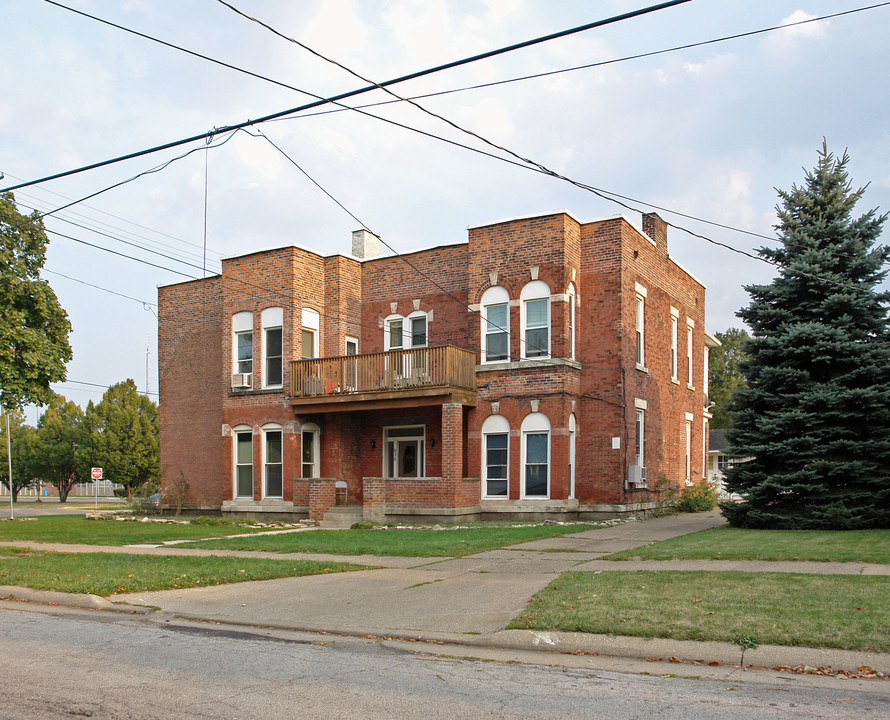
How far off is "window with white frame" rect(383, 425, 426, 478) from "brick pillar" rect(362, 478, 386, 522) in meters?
2.38

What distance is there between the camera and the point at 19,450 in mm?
62625

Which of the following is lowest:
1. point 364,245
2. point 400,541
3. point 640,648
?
point 400,541

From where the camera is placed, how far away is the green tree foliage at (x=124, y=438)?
163 feet

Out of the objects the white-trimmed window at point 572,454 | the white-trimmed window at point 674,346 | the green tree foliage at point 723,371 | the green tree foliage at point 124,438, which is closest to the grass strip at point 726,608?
the white-trimmed window at point 572,454

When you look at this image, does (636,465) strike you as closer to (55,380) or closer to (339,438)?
(339,438)

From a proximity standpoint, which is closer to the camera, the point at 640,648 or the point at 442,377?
the point at 640,648

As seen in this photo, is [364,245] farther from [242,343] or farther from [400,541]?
[400,541]

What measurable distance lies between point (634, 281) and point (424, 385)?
6910mm

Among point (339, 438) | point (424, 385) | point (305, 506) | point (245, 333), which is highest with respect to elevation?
point (245, 333)

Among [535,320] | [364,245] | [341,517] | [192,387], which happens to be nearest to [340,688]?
[341,517]

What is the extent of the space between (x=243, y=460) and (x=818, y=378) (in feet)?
56.5

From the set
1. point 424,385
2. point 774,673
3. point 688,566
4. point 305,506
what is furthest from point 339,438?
point 774,673

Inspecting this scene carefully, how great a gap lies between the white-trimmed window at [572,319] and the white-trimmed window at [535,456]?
6.65 ft

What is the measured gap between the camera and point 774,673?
7.09 meters
